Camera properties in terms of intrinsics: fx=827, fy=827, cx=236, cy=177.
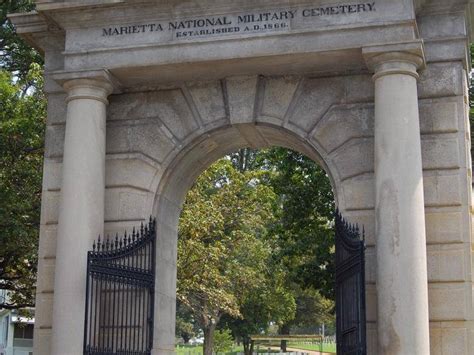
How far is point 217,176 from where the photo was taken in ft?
100

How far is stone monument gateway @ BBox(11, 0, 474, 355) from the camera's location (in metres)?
11.2

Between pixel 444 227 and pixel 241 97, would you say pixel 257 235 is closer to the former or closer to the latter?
pixel 241 97

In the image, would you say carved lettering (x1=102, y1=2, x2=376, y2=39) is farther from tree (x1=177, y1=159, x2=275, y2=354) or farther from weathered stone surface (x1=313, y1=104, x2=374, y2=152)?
tree (x1=177, y1=159, x2=275, y2=354)

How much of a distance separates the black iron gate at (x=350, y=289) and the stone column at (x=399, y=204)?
10.0 inches

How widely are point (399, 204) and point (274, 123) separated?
8.53ft

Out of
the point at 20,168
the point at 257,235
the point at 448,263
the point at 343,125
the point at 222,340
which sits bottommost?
the point at 222,340

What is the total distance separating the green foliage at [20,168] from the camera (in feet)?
59.6

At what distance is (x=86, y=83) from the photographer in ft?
41.3

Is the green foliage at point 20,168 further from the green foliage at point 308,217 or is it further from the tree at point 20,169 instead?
the green foliage at point 308,217

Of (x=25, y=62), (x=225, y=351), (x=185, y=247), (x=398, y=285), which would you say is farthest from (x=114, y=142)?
(x=225, y=351)

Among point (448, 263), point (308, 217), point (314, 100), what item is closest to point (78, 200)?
point (314, 100)

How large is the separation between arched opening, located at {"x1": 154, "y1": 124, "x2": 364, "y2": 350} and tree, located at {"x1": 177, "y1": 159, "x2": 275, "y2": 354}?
1047cm

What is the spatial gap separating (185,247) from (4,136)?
801cm

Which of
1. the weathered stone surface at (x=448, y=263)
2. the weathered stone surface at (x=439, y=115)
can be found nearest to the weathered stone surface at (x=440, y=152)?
the weathered stone surface at (x=439, y=115)
